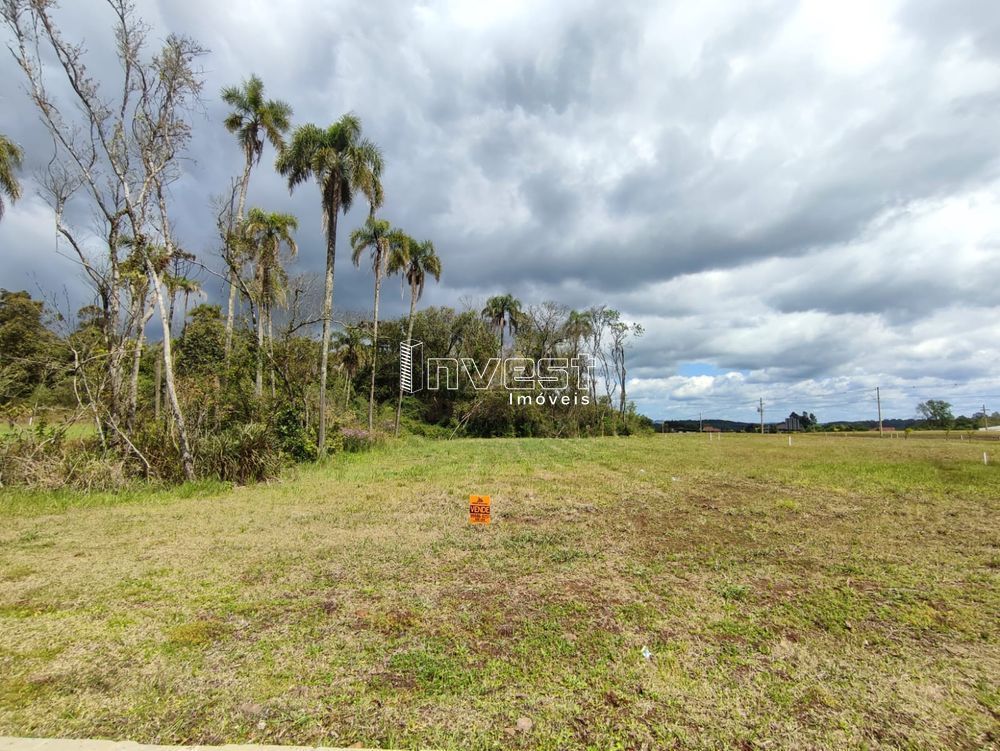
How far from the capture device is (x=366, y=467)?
12.1 m

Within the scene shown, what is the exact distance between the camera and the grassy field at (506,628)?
6.92 ft

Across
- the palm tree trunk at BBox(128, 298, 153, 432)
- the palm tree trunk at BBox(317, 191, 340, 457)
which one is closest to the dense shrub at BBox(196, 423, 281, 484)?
the palm tree trunk at BBox(128, 298, 153, 432)

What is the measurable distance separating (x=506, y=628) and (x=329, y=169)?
1396 centimetres

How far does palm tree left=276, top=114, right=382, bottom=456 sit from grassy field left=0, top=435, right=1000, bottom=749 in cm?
831

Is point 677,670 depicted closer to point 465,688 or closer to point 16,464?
point 465,688

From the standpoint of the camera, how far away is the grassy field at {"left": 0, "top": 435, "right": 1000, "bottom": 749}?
2109mm

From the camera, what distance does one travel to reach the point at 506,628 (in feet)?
9.95

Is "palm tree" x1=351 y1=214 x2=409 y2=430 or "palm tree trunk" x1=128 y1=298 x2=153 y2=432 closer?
"palm tree trunk" x1=128 y1=298 x2=153 y2=432

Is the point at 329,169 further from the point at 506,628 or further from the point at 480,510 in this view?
the point at 506,628

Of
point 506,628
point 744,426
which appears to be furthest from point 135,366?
point 744,426

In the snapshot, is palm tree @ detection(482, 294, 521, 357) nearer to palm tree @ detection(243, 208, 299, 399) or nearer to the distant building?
palm tree @ detection(243, 208, 299, 399)

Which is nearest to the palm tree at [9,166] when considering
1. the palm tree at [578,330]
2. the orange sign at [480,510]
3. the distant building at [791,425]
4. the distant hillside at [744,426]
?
the orange sign at [480,510]

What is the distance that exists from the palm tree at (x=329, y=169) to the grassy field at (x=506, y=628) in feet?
27.3

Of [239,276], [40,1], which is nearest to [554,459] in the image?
[239,276]
